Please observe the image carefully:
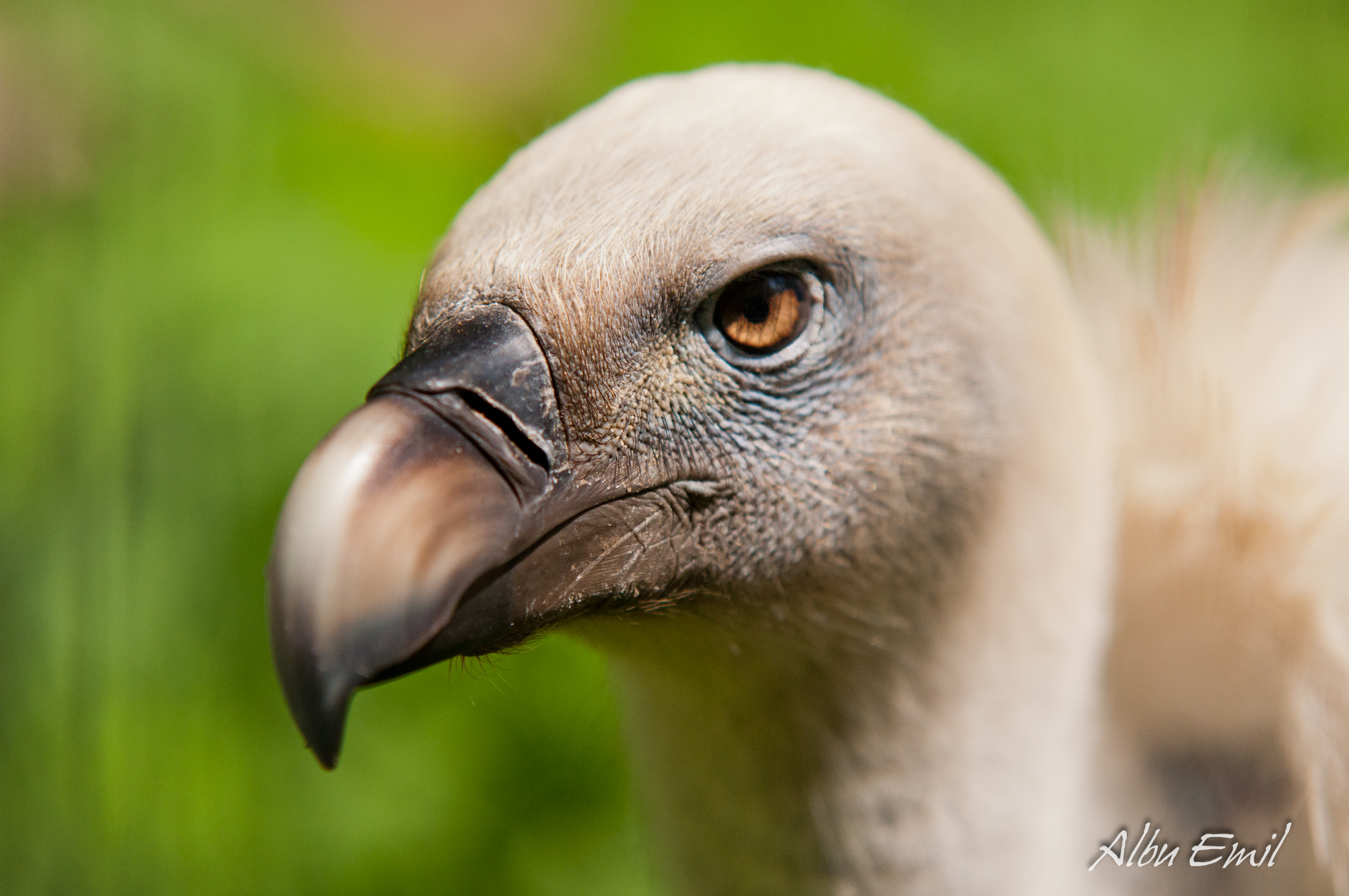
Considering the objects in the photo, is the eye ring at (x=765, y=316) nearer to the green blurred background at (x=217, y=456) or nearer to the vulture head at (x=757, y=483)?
the vulture head at (x=757, y=483)

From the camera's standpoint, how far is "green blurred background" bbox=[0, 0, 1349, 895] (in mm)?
2246

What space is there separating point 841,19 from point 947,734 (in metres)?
3.61

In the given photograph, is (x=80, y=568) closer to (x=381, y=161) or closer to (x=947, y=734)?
(x=947, y=734)

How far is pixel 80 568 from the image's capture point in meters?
1.98

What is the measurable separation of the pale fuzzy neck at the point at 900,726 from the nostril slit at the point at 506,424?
0.29m

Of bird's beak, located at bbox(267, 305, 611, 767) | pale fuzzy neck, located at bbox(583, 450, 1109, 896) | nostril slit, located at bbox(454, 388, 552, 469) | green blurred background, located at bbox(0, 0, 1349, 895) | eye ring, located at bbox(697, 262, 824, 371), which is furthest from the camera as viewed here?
green blurred background, located at bbox(0, 0, 1349, 895)

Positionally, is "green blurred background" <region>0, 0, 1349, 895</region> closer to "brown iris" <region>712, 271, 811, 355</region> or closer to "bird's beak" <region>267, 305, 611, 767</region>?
"bird's beak" <region>267, 305, 611, 767</region>

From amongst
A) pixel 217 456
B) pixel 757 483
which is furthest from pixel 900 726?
pixel 217 456

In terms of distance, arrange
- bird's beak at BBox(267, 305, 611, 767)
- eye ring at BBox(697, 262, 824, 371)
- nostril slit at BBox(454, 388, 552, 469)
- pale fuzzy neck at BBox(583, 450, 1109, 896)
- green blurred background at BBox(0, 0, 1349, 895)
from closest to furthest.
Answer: bird's beak at BBox(267, 305, 611, 767) < nostril slit at BBox(454, 388, 552, 469) < eye ring at BBox(697, 262, 824, 371) < pale fuzzy neck at BBox(583, 450, 1109, 896) < green blurred background at BBox(0, 0, 1349, 895)

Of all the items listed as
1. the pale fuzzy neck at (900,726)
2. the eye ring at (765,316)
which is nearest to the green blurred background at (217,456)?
the pale fuzzy neck at (900,726)

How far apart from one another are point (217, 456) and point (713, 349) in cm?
182

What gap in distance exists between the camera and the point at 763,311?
4.33 feet

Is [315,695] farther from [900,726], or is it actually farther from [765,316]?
[900,726]

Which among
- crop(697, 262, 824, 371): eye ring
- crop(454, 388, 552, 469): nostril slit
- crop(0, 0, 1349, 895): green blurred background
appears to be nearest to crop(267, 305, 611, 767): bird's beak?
crop(454, 388, 552, 469): nostril slit
